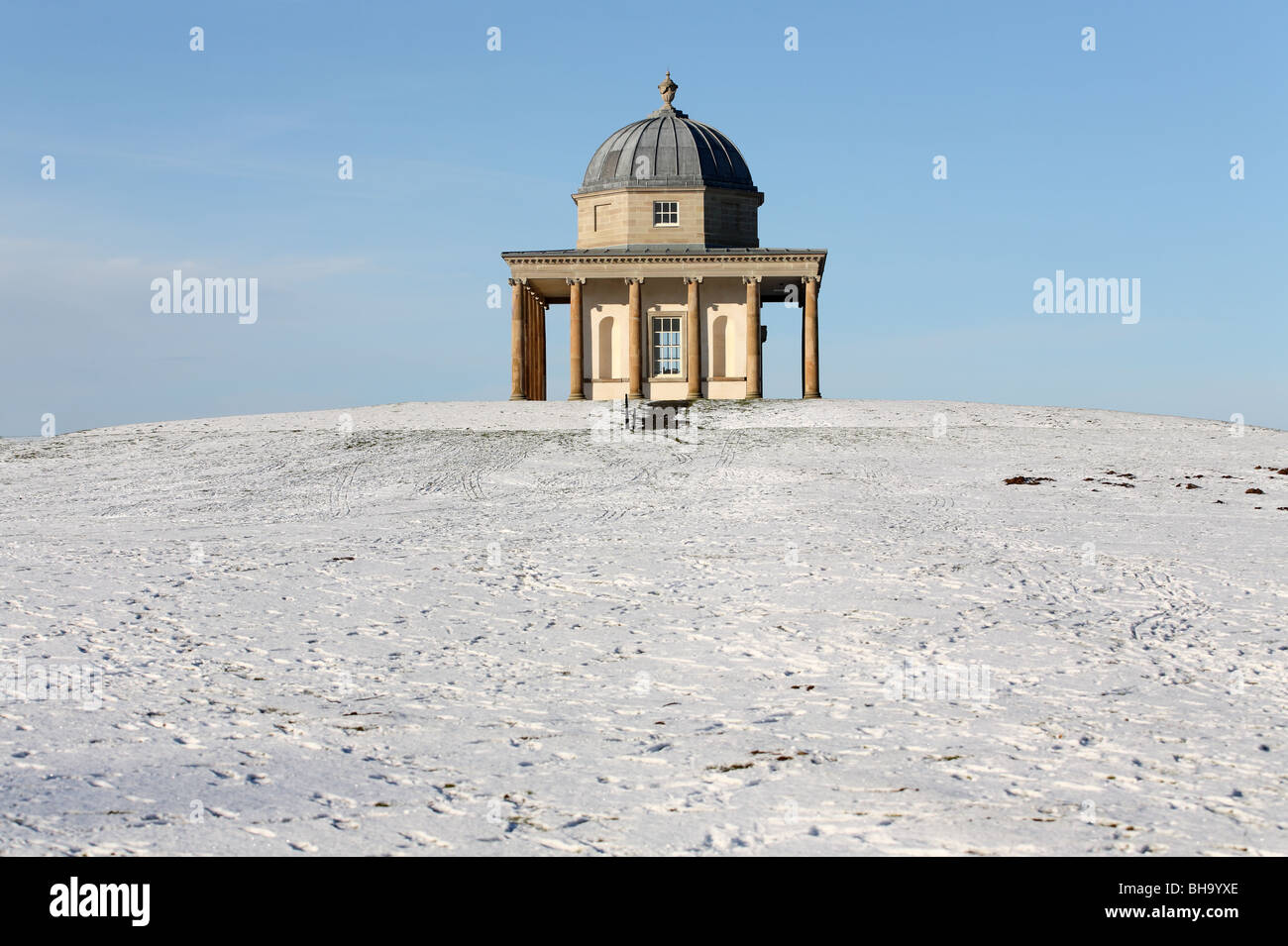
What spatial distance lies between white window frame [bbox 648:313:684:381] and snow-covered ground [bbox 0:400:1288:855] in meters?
20.5

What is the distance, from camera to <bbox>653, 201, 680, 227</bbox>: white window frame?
40219 millimetres

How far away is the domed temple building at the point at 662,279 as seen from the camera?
37781mm

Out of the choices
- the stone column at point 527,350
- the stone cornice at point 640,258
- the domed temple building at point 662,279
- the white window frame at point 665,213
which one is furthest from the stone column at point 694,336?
the stone column at point 527,350

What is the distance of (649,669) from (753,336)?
98.0 ft

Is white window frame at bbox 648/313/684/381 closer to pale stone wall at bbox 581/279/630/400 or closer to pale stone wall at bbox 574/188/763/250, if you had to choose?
pale stone wall at bbox 581/279/630/400

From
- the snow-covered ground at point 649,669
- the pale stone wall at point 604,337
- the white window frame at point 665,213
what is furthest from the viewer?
the white window frame at point 665,213

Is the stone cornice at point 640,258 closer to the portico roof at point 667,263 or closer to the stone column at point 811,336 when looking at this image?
the portico roof at point 667,263

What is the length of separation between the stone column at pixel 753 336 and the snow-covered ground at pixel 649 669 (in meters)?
18.4

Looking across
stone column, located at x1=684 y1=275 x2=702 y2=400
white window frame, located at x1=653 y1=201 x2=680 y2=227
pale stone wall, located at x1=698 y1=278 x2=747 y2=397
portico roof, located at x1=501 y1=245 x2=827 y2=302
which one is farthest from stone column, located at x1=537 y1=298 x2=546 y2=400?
pale stone wall, located at x1=698 y1=278 x2=747 y2=397

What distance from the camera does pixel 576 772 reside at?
22.1ft
